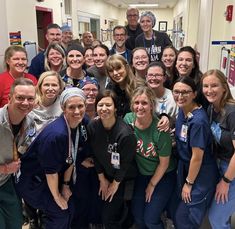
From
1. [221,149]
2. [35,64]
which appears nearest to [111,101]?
[221,149]

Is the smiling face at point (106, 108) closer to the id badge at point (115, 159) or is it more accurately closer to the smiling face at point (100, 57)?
the id badge at point (115, 159)

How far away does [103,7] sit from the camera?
1174 centimetres

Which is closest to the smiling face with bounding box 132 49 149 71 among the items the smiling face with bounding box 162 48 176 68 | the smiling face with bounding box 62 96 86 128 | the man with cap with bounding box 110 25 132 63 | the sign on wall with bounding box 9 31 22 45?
the smiling face with bounding box 162 48 176 68

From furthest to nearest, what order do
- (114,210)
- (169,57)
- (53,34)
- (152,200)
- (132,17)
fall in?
(132,17)
(53,34)
(169,57)
(114,210)
(152,200)

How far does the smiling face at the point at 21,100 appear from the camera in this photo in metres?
1.76

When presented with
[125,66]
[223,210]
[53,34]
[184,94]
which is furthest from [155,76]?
[53,34]

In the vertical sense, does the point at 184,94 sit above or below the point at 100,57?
below

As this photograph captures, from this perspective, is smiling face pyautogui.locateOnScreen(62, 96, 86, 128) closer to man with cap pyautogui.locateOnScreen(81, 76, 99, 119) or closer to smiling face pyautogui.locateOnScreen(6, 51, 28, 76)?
man with cap pyautogui.locateOnScreen(81, 76, 99, 119)

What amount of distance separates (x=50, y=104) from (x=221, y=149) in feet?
4.30

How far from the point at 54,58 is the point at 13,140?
4.01ft

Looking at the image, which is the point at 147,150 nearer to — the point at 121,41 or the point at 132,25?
the point at 121,41

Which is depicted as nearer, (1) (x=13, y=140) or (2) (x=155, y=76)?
(1) (x=13, y=140)

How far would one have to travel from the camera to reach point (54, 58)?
8.93 feet

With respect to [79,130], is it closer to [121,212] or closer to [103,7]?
[121,212]
